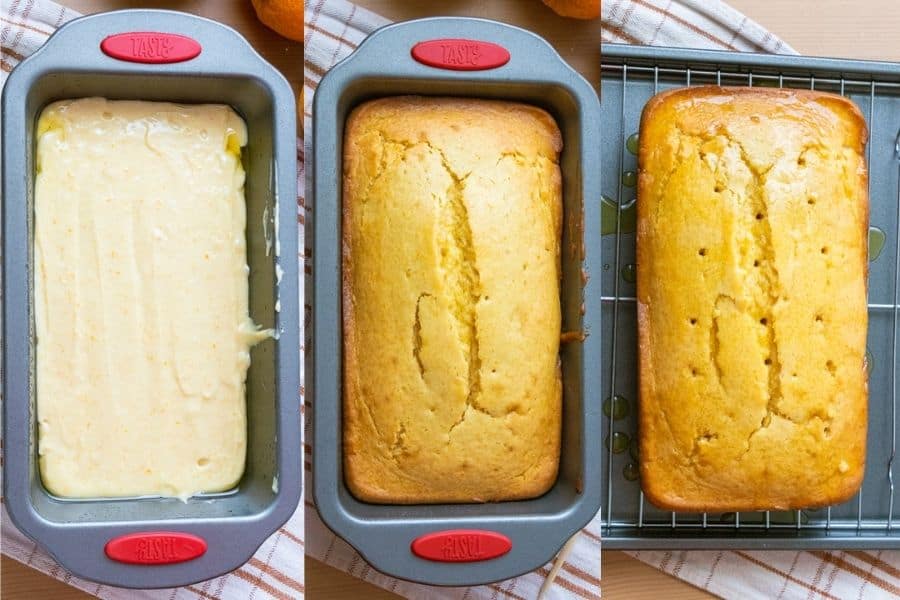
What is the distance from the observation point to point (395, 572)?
1.11 m

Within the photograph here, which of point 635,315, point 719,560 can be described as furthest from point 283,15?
point 719,560

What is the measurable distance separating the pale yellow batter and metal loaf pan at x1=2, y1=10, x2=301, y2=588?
0.08ft

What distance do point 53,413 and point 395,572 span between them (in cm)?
48

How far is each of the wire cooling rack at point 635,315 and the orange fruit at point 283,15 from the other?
447mm

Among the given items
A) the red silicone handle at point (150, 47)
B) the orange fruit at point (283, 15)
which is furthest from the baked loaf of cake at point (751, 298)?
the red silicone handle at point (150, 47)

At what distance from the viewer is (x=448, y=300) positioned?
115 centimetres

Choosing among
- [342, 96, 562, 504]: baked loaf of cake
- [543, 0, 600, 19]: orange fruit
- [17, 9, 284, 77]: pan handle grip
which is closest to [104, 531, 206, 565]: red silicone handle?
[342, 96, 562, 504]: baked loaf of cake

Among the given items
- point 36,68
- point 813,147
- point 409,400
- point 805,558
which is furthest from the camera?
point 805,558

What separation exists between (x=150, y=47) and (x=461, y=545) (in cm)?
71

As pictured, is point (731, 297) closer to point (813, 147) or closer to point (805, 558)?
point (813, 147)

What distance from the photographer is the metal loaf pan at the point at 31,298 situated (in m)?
1.06

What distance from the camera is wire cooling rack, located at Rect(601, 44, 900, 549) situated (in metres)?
1.35

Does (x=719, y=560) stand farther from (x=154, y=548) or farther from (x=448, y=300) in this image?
(x=154, y=548)

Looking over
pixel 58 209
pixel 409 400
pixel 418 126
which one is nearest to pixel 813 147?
pixel 418 126
